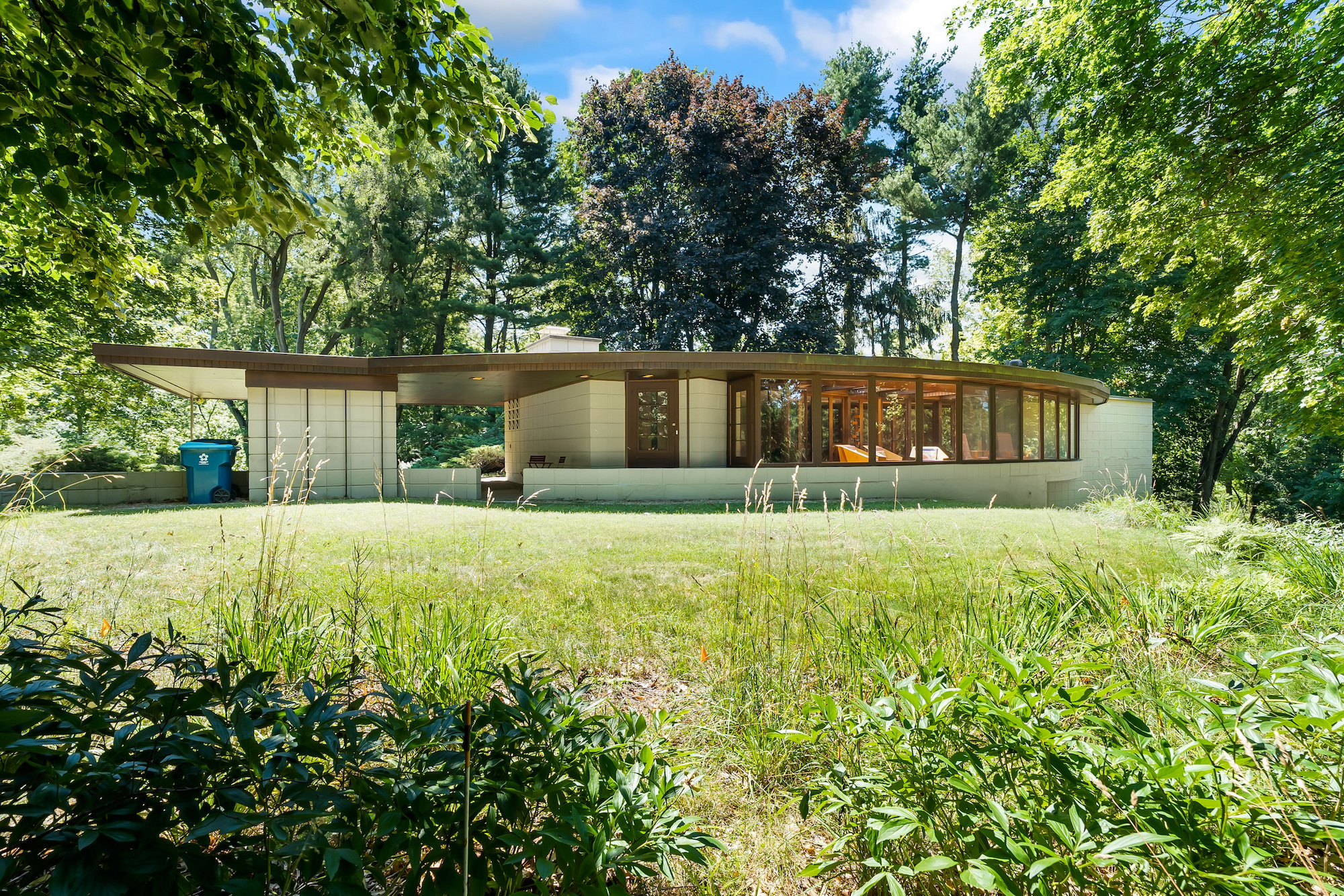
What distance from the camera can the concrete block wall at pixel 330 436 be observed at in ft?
34.7

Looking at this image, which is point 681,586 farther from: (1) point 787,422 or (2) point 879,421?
(2) point 879,421

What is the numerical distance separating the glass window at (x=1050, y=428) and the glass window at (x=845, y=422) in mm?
5581

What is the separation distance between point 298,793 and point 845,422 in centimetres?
1302

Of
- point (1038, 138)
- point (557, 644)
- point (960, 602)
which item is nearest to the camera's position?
point (557, 644)

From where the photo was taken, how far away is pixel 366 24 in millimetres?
2145

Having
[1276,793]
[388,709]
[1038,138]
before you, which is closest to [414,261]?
[1038,138]

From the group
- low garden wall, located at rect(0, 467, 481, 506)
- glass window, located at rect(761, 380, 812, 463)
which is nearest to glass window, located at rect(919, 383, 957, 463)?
glass window, located at rect(761, 380, 812, 463)

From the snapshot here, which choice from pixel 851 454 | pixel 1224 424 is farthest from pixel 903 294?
pixel 851 454

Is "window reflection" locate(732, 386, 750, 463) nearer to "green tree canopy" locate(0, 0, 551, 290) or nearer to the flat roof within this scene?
the flat roof

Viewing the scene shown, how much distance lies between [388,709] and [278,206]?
2.21 metres

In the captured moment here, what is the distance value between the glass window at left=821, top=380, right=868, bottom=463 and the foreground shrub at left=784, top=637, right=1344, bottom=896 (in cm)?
1120

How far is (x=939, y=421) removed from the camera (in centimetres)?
1415

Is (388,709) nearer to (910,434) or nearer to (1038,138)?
(910,434)

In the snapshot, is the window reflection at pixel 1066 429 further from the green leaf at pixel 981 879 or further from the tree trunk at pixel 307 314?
the tree trunk at pixel 307 314
